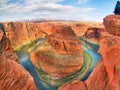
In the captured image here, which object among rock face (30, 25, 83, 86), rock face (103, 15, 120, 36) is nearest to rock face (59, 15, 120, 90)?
rock face (103, 15, 120, 36)

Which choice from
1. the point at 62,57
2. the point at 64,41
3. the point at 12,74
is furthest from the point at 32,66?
the point at 64,41

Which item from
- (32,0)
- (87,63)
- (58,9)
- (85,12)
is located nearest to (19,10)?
(32,0)

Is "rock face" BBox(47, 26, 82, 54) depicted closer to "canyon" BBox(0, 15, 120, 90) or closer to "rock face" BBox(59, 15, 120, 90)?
"canyon" BBox(0, 15, 120, 90)

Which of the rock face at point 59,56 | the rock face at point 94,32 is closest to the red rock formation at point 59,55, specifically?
the rock face at point 59,56

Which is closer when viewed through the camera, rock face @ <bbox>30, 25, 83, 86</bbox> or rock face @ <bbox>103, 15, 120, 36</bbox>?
rock face @ <bbox>30, 25, 83, 86</bbox>

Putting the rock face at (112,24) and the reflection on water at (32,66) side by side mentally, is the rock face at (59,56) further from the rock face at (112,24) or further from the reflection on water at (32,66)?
the rock face at (112,24)

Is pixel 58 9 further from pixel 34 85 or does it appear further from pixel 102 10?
pixel 34 85
